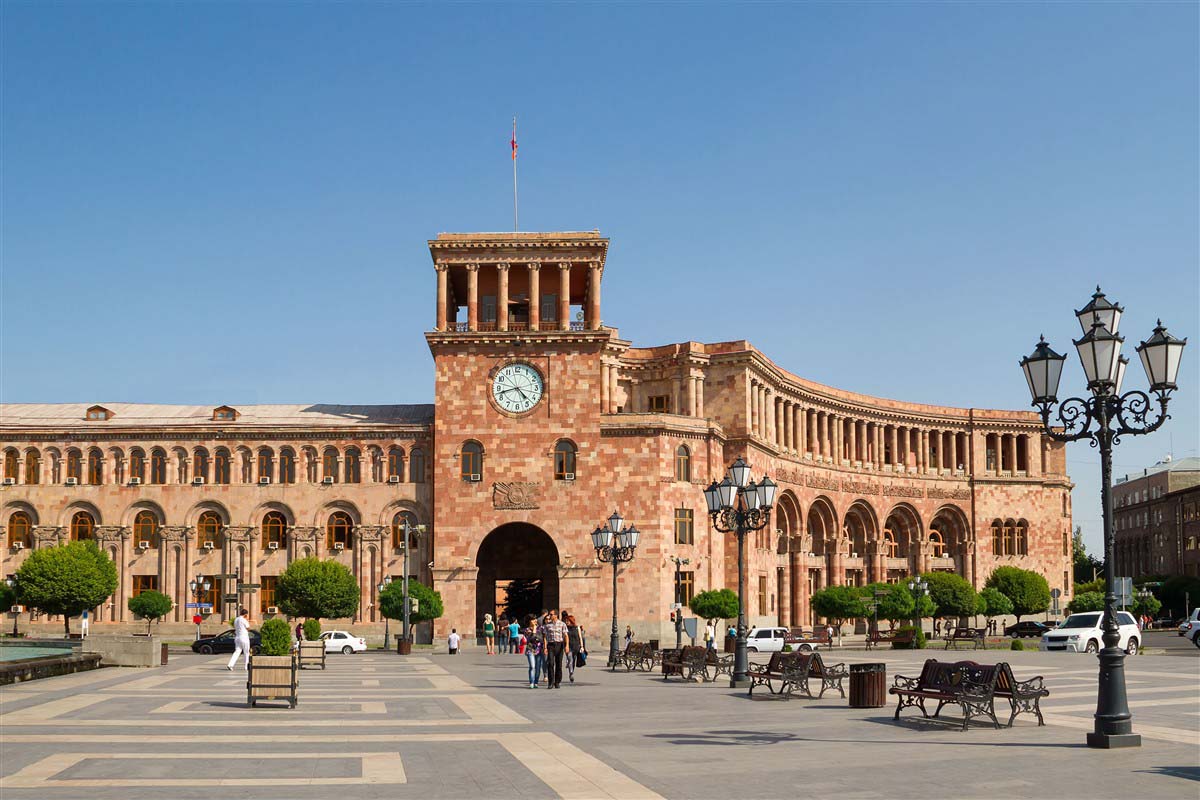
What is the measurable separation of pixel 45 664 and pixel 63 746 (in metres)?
15.5

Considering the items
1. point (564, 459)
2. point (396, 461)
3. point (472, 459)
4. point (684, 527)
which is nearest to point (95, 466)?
point (396, 461)

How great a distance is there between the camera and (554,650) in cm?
2953

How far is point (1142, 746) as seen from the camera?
1641 cm

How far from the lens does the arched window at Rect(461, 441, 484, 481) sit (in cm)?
6062

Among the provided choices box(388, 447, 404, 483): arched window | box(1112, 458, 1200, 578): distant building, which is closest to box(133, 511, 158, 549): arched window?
box(388, 447, 404, 483): arched window

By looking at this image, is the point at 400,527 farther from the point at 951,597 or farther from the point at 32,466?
the point at 951,597

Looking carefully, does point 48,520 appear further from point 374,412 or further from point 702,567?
point 702,567

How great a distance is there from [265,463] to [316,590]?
950cm

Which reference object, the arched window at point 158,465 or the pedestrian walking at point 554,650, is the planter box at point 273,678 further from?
the arched window at point 158,465

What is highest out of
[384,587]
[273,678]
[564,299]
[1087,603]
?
[564,299]

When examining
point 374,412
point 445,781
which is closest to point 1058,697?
point 445,781

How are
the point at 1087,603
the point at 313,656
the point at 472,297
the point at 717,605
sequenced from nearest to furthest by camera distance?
the point at 313,656 < the point at 717,605 < the point at 472,297 < the point at 1087,603

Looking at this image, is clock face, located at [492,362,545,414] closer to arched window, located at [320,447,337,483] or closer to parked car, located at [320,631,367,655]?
arched window, located at [320,447,337,483]

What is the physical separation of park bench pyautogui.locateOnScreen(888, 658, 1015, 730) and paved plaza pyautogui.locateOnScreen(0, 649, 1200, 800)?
0.40 metres
